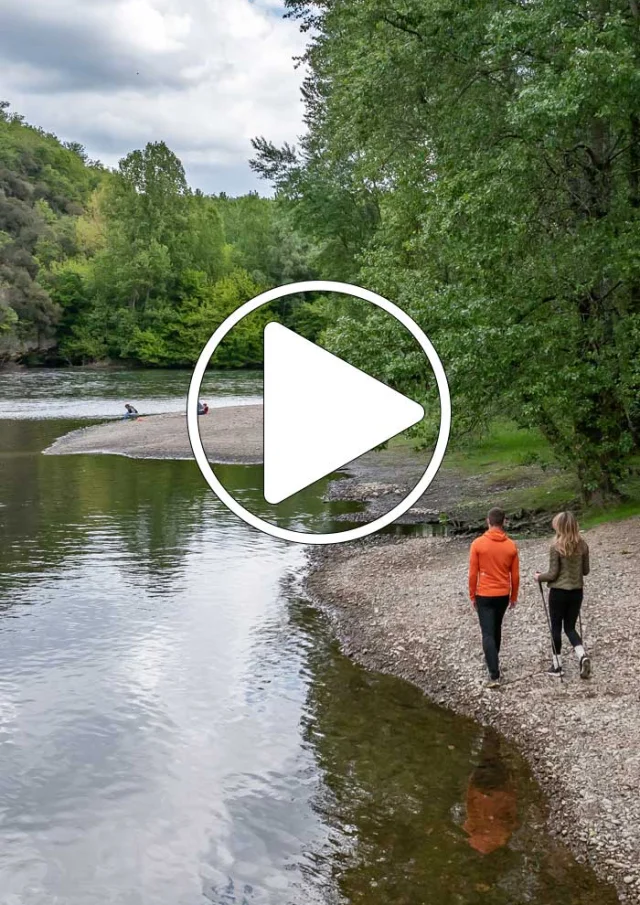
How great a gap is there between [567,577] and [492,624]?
133 centimetres

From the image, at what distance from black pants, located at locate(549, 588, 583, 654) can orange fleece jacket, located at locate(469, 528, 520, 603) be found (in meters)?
0.63

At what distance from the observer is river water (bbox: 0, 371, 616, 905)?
9.16 metres

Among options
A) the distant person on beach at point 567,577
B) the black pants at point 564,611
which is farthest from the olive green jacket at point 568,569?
the black pants at point 564,611

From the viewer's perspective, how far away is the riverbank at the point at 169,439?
137 feet

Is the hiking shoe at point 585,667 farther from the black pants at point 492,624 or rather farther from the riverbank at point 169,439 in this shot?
the riverbank at point 169,439

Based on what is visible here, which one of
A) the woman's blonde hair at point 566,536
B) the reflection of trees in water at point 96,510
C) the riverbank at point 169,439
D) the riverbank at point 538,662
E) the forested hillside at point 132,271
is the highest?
the forested hillside at point 132,271

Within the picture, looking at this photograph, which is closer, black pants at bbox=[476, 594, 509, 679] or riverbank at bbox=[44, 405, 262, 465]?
black pants at bbox=[476, 594, 509, 679]

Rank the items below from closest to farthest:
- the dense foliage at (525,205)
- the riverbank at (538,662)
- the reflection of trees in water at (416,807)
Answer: the reflection of trees in water at (416,807)
the riverbank at (538,662)
the dense foliage at (525,205)

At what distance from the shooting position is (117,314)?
351 feet

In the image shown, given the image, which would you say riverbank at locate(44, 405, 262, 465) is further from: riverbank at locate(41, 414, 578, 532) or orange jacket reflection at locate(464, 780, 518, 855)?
orange jacket reflection at locate(464, 780, 518, 855)

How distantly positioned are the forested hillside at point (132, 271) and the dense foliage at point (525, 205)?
73.9 meters

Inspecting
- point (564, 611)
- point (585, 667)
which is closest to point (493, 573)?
point (564, 611)

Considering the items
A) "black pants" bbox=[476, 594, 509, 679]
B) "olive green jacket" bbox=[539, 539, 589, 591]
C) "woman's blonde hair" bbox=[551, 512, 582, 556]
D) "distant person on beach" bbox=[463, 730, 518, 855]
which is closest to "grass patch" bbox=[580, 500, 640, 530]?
"black pants" bbox=[476, 594, 509, 679]

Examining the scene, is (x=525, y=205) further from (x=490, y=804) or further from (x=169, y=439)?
(x=169, y=439)
